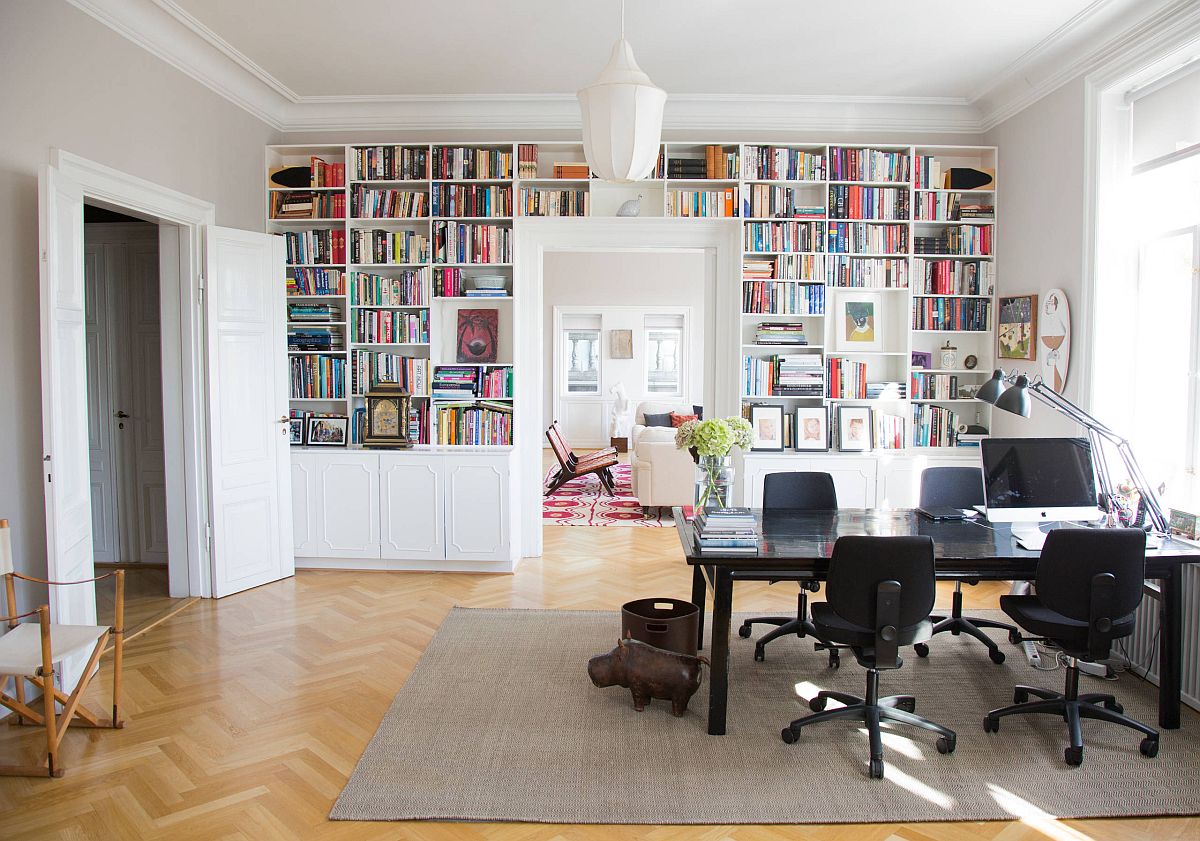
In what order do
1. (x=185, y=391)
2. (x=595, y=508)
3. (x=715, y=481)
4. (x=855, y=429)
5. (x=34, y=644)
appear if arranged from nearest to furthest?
(x=34, y=644)
(x=715, y=481)
(x=185, y=391)
(x=855, y=429)
(x=595, y=508)

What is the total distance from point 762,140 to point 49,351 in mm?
4607

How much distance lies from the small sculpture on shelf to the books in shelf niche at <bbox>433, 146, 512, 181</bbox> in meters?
3.65

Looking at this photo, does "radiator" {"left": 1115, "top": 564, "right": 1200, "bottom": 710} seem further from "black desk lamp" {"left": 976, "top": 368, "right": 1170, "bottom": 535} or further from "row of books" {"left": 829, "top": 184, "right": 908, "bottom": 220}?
"row of books" {"left": 829, "top": 184, "right": 908, "bottom": 220}

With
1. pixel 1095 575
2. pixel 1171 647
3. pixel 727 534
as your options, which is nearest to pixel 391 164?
pixel 727 534

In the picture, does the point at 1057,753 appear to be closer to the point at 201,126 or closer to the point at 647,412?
the point at 201,126

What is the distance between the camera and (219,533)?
16.3 ft

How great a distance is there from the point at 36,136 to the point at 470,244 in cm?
268

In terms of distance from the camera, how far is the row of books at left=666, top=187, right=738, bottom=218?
18.8 feet

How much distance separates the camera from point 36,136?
362 centimetres

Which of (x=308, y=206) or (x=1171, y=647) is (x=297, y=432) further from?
(x=1171, y=647)

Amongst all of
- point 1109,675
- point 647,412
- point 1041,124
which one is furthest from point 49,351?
point 647,412

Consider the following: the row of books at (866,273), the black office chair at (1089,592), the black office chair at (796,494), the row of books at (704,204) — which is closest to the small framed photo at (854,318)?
the row of books at (866,273)

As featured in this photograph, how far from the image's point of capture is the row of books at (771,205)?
573 centimetres

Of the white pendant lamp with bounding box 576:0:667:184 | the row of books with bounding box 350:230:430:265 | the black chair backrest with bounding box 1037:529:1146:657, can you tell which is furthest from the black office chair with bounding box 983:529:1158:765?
the row of books with bounding box 350:230:430:265
